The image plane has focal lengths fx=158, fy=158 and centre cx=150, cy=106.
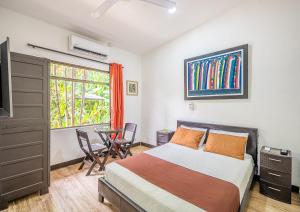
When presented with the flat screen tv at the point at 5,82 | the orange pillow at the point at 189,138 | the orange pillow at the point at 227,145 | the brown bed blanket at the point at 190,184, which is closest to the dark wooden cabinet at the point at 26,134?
the flat screen tv at the point at 5,82

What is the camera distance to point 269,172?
2.23m

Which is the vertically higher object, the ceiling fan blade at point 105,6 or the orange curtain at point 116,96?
the ceiling fan blade at point 105,6

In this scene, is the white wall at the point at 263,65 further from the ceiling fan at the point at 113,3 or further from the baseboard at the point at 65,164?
the baseboard at the point at 65,164

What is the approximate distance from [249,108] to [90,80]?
11.0 ft

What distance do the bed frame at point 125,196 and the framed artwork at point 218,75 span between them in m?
0.58

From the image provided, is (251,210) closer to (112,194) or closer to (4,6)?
(112,194)

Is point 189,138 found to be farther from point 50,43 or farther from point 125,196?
point 50,43

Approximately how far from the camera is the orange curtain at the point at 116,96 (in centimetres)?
391

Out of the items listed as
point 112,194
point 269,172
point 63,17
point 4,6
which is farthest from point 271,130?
point 4,6

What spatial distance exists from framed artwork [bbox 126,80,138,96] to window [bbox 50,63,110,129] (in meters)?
0.61

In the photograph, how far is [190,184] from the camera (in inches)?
65.2

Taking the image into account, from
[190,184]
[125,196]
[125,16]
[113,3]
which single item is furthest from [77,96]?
[190,184]

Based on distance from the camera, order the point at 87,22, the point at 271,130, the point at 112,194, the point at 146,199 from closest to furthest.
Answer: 1. the point at 146,199
2. the point at 112,194
3. the point at 271,130
4. the point at 87,22

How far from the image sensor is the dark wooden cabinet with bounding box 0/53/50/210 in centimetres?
201
